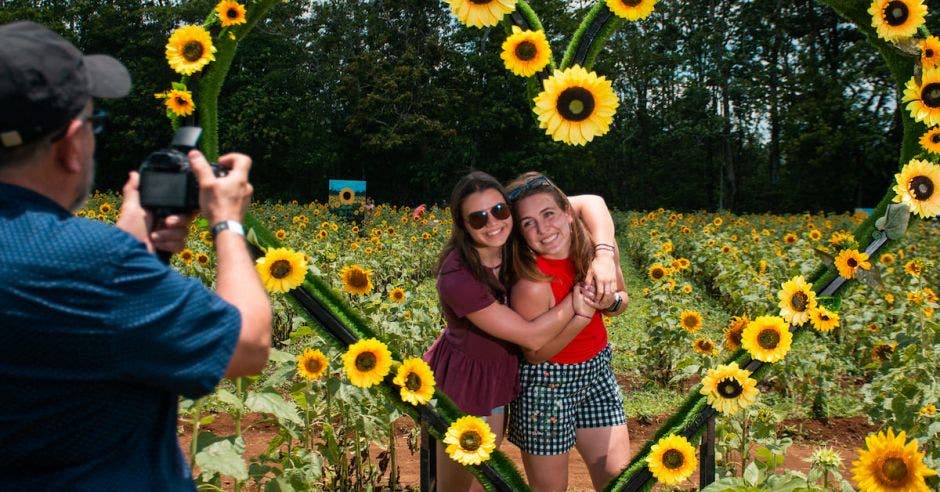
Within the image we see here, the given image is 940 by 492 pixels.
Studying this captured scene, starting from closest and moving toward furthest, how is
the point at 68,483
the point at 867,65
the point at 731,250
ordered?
the point at 68,483, the point at 731,250, the point at 867,65

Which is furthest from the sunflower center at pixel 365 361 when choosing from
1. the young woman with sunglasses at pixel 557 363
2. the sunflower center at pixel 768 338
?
the sunflower center at pixel 768 338

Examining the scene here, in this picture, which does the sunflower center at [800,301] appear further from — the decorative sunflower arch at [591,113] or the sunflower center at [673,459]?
the sunflower center at [673,459]

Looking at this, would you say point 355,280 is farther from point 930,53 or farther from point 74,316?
point 930,53

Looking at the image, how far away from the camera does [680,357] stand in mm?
5676

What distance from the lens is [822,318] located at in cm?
211

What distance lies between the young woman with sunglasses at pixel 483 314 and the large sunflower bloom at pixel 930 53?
95 cm

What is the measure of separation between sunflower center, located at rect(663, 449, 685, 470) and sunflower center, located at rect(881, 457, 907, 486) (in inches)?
21.1

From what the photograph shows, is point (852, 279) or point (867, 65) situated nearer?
point (852, 279)

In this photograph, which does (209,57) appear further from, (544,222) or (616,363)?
(616,363)

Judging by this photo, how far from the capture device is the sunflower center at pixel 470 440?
80.4 inches

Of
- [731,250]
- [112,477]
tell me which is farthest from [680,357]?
[112,477]

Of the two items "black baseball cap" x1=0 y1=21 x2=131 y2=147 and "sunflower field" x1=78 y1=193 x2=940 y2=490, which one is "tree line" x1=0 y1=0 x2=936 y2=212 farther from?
"black baseball cap" x1=0 y1=21 x2=131 y2=147

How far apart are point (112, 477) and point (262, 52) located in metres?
29.3

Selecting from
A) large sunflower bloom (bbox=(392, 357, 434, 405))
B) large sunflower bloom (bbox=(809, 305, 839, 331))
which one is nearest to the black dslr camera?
large sunflower bloom (bbox=(392, 357, 434, 405))
